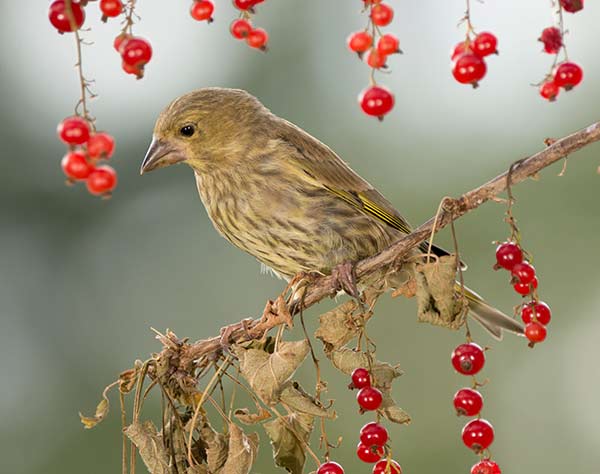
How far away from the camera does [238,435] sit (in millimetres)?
2373

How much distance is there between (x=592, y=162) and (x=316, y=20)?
8.06 ft

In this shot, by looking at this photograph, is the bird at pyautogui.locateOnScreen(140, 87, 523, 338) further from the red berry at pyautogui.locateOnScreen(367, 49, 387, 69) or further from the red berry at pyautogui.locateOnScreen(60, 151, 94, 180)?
the red berry at pyautogui.locateOnScreen(60, 151, 94, 180)

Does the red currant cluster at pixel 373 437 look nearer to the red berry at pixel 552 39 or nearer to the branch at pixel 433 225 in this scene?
the branch at pixel 433 225

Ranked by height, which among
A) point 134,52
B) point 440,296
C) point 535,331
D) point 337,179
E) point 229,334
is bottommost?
point 229,334

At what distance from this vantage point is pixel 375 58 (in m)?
1.94

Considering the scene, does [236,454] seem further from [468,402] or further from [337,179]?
[337,179]

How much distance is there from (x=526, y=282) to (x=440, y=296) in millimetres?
210

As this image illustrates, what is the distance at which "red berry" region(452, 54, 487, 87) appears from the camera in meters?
→ 1.98

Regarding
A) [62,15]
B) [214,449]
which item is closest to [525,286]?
[214,449]

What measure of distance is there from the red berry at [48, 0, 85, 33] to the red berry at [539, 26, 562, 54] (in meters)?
0.97

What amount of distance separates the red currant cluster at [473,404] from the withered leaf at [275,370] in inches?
14.5

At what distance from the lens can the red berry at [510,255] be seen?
7.50 feet

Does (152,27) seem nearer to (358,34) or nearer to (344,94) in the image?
(344,94)

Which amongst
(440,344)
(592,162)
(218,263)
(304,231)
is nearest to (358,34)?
(304,231)
